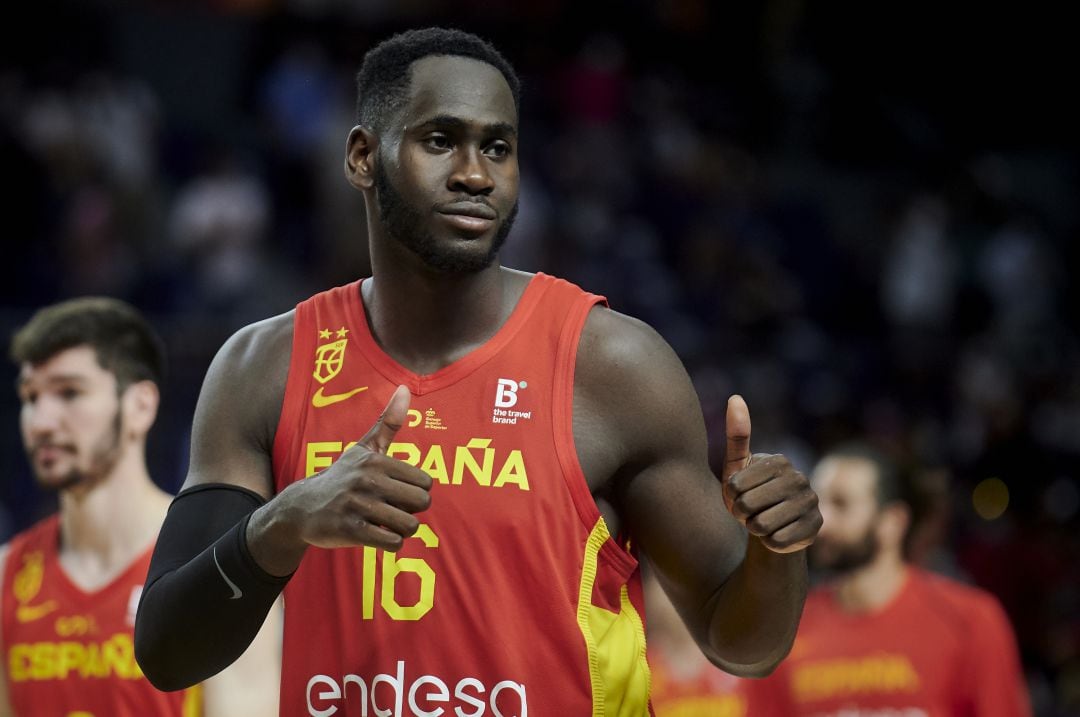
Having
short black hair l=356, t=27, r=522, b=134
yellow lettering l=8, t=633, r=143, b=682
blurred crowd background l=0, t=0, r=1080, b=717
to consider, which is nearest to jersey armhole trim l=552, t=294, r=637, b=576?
short black hair l=356, t=27, r=522, b=134

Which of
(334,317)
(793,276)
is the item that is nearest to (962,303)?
(793,276)

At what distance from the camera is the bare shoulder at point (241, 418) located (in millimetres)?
3344

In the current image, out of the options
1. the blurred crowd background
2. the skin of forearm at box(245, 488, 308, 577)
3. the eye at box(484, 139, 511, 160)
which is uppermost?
the blurred crowd background

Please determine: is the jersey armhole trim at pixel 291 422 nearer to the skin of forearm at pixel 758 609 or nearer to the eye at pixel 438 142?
the eye at pixel 438 142

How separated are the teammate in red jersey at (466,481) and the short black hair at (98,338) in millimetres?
1585

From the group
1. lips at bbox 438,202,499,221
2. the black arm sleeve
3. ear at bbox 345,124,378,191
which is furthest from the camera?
ear at bbox 345,124,378,191

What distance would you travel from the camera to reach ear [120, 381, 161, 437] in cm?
495

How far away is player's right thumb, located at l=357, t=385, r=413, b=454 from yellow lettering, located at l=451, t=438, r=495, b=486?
1.08 feet

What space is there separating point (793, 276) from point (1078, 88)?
16.2 feet

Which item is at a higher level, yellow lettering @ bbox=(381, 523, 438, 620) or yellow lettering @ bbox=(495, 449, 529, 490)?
yellow lettering @ bbox=(495, 449, 529, 490)

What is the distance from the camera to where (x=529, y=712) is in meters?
3.13

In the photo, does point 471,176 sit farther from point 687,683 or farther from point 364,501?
point 687,683

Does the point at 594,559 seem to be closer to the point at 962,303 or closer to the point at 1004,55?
the point at 962,303

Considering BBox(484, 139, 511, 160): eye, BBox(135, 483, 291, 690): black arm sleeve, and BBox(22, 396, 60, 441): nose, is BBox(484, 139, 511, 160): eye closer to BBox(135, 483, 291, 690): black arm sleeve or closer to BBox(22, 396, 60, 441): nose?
BBox(135, 483, 291, 690): black arm sleeve
